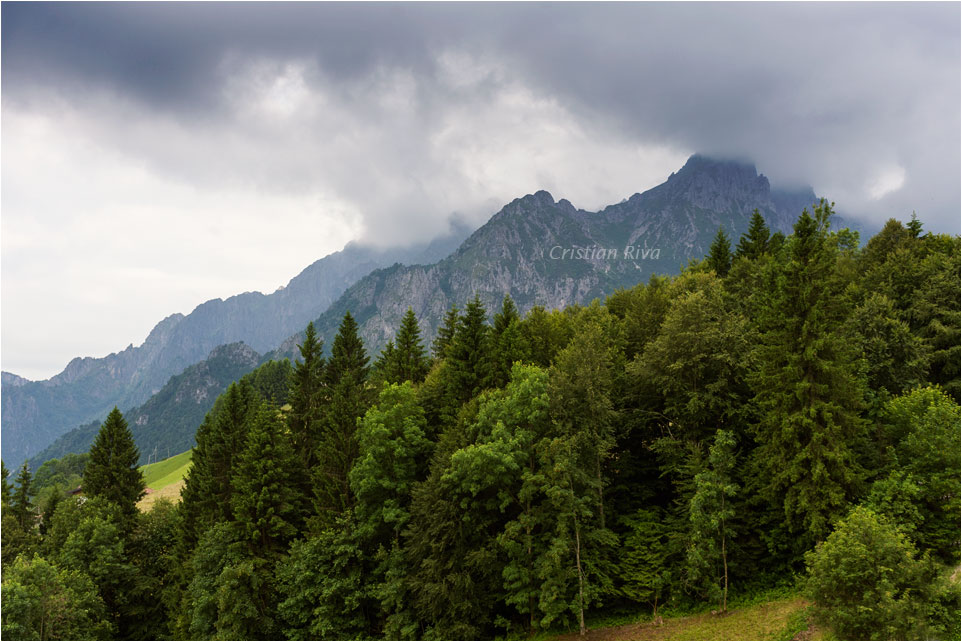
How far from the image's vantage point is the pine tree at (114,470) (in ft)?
184

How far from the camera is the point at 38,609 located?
120 feet

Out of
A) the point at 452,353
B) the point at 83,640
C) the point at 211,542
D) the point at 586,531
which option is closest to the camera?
the point at 586,531

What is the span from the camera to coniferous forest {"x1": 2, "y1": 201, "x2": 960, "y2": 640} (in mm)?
27812

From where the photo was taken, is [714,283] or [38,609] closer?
[38,609]

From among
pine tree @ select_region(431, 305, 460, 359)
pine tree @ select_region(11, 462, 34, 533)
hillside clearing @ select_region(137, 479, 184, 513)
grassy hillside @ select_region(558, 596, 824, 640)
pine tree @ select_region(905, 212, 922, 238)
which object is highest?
pine tree @ select_region(905, 212, 922, 238)

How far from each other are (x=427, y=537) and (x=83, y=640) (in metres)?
29.5

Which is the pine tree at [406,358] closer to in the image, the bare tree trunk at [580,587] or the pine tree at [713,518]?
the bare tree trunk at [580,587]

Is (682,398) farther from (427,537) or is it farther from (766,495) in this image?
(427,537)

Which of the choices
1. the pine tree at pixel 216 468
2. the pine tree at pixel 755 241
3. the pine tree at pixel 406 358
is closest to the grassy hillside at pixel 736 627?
the pine tree at pixel 406 358

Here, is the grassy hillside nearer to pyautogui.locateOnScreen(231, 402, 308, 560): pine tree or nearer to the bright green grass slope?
pyautogui.locateOnScreen(231, 402, 308, 560): pine tree

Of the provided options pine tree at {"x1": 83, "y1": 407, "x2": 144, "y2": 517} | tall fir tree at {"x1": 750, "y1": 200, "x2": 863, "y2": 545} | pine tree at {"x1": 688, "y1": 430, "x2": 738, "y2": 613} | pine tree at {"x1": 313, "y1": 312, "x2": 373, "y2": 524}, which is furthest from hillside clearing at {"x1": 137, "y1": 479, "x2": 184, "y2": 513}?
tall fir tree at {"x1": 750, "y1": 200, "x2": 863, "y2": 545}

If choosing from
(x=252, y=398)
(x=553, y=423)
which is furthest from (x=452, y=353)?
(x=252, y=398)

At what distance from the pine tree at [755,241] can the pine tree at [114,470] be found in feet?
285

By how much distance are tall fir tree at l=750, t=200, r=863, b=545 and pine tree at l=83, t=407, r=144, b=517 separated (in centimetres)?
6425
